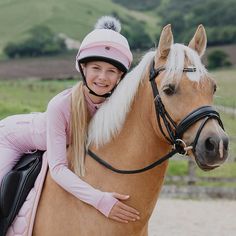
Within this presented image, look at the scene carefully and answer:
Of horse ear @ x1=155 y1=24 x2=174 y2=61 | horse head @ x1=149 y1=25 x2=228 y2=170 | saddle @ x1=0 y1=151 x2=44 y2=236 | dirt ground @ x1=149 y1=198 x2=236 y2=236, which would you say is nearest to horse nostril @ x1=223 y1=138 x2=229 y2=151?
horse head @ x1=149 y1=25 x2=228 y2=170

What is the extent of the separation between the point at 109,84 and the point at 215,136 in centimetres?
85

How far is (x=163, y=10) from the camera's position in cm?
10019

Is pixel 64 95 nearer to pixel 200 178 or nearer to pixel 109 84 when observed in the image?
pixel 109 84

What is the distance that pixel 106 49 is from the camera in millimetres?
3395

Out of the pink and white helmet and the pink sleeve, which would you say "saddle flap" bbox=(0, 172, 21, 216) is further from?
the pink and white helmet

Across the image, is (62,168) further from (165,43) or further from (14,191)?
(165,43)

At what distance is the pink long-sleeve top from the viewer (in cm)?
321

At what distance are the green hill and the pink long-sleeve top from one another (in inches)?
2735

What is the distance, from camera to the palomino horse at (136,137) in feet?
10.1

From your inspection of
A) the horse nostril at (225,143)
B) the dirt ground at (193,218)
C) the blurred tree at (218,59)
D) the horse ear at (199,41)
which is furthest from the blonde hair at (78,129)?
the blurred tree at (218,59)

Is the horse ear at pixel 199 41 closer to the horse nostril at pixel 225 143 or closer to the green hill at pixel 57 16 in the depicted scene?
the horse nostril at pixel 225 143

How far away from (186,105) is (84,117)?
28.0 inches

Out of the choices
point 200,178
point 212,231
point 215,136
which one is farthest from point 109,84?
point 200,178

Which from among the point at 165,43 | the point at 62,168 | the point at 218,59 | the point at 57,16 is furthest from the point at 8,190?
the point at 57,16
